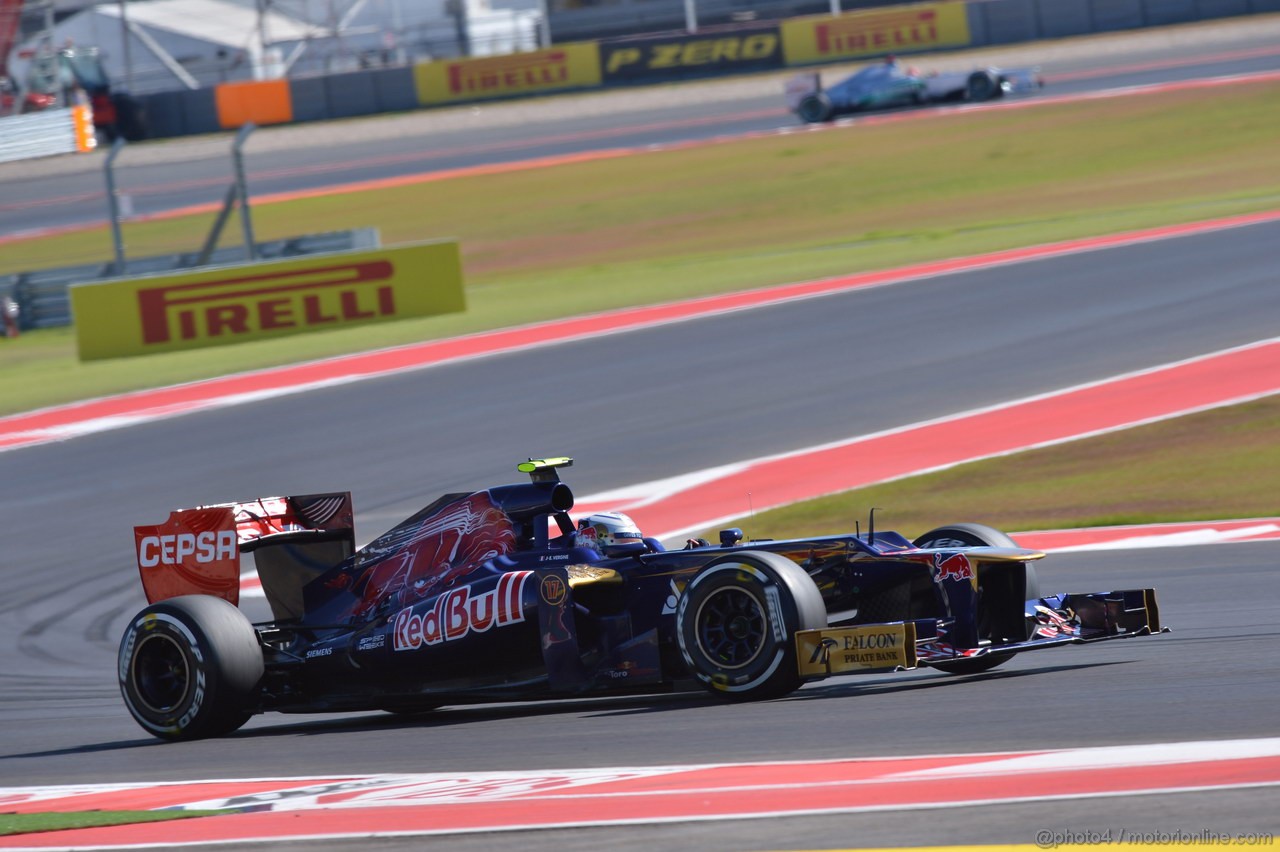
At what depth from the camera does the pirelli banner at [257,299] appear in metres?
25.5

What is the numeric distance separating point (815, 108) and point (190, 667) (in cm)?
3527

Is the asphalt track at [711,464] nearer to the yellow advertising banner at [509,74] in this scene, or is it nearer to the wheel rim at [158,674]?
the wheel rim at [158,674]

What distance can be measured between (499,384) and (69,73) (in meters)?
31.5

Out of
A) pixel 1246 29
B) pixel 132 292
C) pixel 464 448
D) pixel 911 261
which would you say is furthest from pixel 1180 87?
pixel 464 448

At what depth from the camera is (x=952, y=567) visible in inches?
281

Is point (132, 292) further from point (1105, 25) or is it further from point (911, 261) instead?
point (1105, 25)

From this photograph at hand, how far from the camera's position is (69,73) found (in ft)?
155

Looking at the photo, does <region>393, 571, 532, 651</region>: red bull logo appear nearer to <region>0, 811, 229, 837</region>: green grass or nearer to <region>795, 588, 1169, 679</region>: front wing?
<region>795, 588, 1169, 679</region>: front wing

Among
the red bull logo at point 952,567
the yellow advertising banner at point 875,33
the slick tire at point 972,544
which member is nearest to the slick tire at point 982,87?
the yellow advertising banner at point 875,33

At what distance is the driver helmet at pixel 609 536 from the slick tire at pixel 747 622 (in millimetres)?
599

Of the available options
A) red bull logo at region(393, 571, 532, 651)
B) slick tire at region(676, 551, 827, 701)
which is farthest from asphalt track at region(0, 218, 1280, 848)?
red bull logo at region(393, 571, 532, 651)

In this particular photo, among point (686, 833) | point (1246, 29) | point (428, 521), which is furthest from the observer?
point (1246, 29)

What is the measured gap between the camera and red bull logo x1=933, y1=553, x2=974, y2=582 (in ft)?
23.2

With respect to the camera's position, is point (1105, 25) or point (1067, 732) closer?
point (1067, 732)
